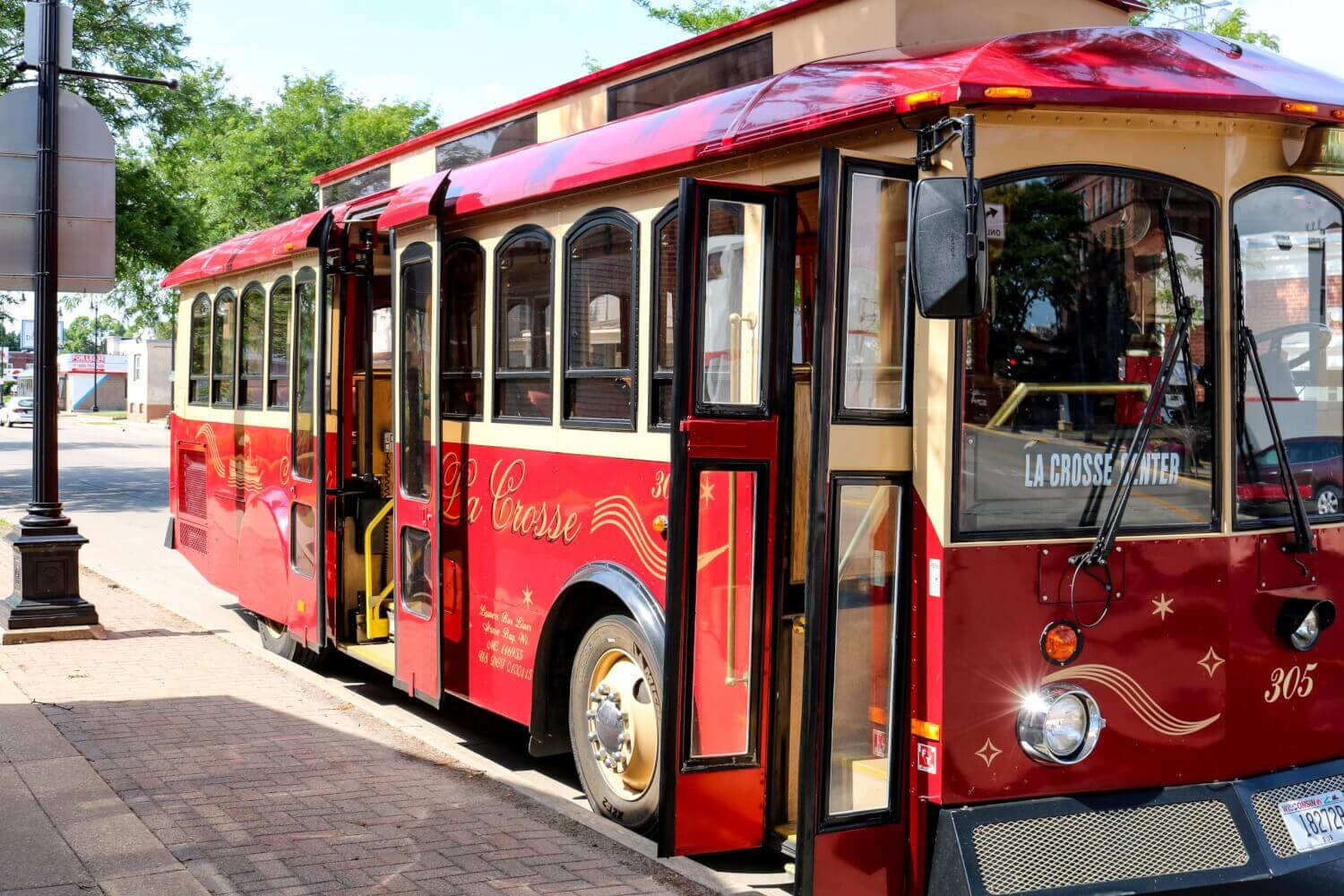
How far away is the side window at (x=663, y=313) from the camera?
18.9ft

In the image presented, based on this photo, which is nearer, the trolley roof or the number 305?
the trolley roof

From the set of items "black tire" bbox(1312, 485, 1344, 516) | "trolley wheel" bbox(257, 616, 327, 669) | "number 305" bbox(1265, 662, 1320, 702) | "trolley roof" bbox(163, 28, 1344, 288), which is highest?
"trolley roof" bbox(163, 28, 1344, 288)

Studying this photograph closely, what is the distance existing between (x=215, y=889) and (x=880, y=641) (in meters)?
2.53

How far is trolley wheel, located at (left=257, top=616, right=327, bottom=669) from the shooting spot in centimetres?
964

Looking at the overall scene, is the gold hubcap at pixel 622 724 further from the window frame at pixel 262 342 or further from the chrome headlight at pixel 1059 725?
the window frame at pixel 262 342

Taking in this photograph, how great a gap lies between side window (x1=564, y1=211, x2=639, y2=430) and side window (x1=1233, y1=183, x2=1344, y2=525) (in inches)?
92.4

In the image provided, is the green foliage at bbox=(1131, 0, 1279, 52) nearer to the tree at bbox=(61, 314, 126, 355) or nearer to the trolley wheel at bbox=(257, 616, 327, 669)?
the trolley wheel at bbox=(257, 616, 327, 669)

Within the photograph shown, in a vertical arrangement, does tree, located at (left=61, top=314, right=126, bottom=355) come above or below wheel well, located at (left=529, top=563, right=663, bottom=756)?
above

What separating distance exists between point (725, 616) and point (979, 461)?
1.18 meters

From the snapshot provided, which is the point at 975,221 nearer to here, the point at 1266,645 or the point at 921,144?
the point at 921,144

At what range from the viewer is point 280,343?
31.3 feet

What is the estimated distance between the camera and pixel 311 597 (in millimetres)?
8828

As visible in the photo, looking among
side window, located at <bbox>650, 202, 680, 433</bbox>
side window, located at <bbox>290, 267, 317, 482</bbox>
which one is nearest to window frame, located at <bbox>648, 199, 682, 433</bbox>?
side window, located at <bbox>650, 202, 680, 433</bbox>

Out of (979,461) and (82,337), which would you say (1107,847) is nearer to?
(979,461)
